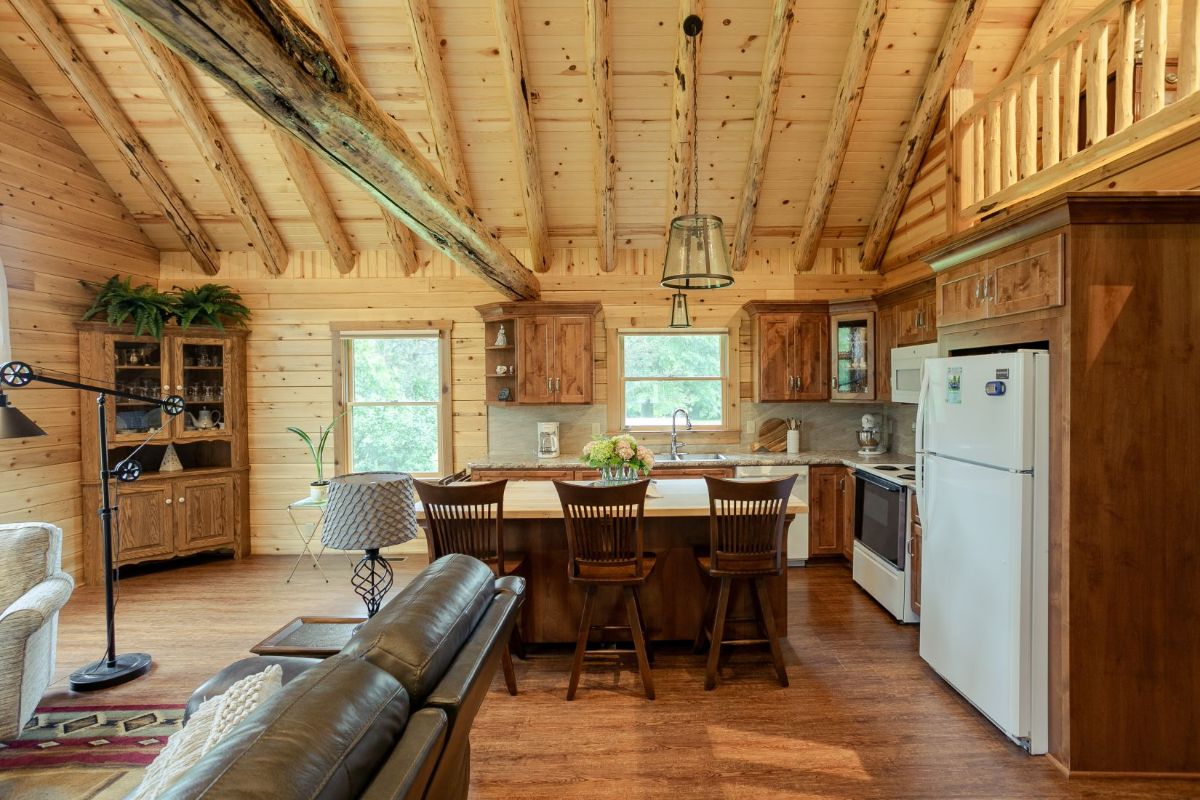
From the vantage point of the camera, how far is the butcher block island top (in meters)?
3.00

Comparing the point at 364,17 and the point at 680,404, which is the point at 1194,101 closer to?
the point at 680,404

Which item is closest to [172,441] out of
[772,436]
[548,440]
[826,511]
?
[548,440]

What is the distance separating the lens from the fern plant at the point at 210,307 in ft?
16.1

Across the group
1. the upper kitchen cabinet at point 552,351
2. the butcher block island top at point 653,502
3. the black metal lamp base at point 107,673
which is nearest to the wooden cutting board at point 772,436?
the upper kitchen cabinet at point 552,351

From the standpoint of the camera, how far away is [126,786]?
2213mm

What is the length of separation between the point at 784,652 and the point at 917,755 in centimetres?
95

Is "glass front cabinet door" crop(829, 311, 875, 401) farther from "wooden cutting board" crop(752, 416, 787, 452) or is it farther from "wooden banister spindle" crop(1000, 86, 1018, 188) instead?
"wooden banister spindle" crop(1000, 86, 1018, 188)

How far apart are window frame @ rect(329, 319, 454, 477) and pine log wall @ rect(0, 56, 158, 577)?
1.91 metres

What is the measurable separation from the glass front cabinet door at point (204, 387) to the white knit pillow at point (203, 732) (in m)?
4.63

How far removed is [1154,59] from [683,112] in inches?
99.7

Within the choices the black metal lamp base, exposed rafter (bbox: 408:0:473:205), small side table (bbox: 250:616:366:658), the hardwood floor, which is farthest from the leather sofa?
exposed rafter (bbox: 408:0:473:205)

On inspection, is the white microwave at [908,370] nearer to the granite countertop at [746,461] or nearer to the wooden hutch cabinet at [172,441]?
the granite countertop at [746,461]

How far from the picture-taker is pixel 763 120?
4203mm

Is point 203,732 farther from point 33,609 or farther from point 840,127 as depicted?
point 840,127
